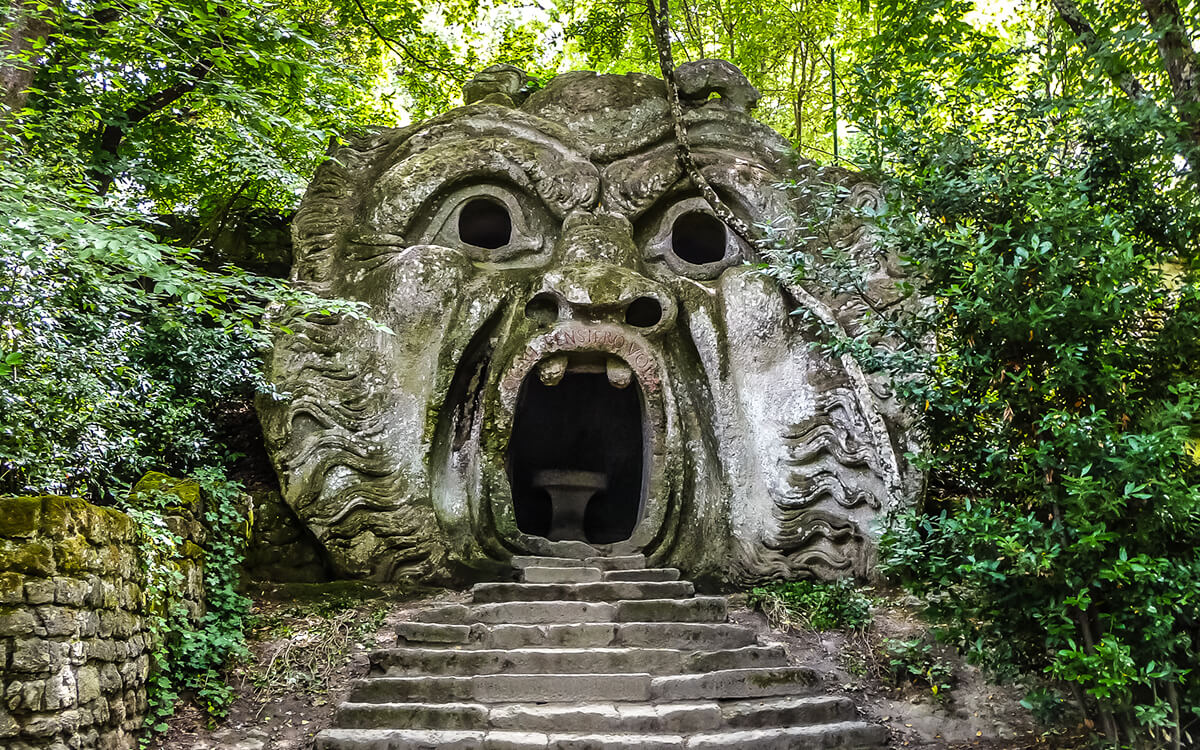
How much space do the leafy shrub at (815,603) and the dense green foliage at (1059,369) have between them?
1504 mm

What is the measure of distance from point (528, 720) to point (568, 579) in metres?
1.51

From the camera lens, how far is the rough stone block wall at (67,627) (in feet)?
11.6

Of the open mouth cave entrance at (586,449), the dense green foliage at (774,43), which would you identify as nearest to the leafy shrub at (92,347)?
the open mouth cave entrance at (586,449)

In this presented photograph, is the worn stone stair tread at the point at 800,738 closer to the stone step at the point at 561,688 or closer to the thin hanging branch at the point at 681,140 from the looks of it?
the stone step at the point at 561,688

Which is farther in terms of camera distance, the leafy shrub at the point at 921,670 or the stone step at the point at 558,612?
the stone step at the point at 558,612

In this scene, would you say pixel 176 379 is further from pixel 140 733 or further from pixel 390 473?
pixel 140 733

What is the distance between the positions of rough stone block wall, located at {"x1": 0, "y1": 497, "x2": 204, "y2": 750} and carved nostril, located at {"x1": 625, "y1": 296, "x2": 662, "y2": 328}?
4.02m

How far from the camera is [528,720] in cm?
473

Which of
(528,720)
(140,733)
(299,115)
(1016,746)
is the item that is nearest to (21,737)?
(140,733)

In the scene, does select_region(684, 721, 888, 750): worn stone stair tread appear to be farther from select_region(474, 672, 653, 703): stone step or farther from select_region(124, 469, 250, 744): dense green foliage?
select_region(124, 469, 250, 744): dense green foliage

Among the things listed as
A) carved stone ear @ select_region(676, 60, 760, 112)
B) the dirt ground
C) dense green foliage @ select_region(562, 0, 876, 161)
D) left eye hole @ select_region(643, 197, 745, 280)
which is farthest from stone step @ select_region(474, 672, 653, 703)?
dense green foliage @ select_region(562, 0, 876, 161)

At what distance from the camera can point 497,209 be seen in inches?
308

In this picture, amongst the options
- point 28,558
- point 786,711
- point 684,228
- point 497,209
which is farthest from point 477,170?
point 786,711

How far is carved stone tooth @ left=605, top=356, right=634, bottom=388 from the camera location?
694 centimetres
